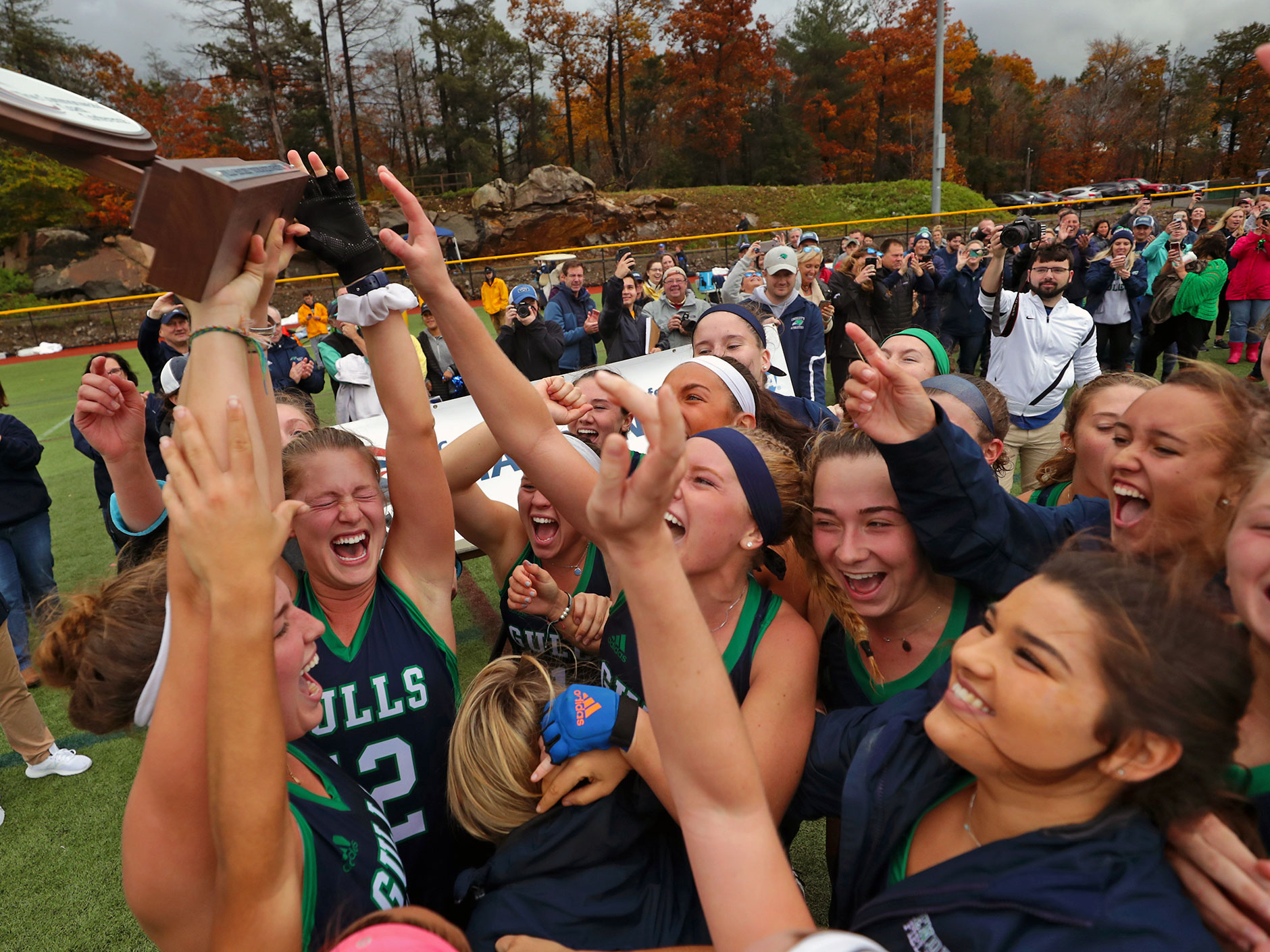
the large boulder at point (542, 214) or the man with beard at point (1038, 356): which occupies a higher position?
the large boulder at point (542, 214)

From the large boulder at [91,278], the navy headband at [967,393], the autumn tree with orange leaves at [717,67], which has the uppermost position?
the autumn tree with orange leaves at [717,67]

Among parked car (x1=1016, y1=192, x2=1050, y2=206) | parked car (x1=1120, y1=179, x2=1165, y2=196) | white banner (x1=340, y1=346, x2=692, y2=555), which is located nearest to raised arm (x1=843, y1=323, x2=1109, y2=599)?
white banner (x1=340, y1=346, x2=692, y2=555)

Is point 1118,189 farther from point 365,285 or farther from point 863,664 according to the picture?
point 365,285

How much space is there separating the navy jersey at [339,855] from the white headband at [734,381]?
2.20 m

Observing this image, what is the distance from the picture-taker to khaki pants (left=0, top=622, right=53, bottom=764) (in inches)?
148

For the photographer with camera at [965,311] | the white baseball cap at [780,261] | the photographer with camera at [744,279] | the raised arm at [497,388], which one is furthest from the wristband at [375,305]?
the photographer with camera at [965,311]

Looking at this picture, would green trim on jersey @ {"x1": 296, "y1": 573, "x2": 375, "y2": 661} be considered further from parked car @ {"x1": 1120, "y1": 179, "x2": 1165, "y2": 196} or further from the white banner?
parked car @ {"x1": 1120, "y1": 179, "x2": 1165, "y2": 196}

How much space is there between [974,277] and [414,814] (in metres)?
9.92

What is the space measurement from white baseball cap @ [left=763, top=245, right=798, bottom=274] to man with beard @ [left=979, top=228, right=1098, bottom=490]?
184 cm

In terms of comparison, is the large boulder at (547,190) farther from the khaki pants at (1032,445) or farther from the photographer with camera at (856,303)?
the khaki pants at (1032,445)

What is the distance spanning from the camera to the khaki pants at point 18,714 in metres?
3.75

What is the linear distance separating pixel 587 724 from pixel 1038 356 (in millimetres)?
5249

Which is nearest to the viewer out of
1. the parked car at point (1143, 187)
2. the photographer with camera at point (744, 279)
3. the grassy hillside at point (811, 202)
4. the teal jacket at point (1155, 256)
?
the photographer with camera at point (744, 279)

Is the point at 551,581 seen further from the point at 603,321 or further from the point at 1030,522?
the point at 603,321
